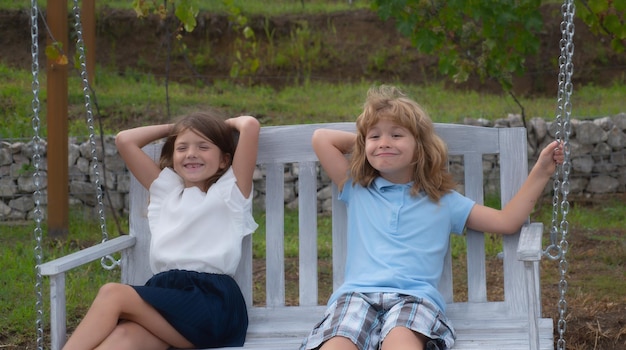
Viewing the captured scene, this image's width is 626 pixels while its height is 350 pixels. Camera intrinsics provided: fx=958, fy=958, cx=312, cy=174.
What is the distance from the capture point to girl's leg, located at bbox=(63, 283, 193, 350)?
3096 mm

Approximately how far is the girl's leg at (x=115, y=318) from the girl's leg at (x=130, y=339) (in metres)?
0.01

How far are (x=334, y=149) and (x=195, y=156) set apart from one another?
53cm

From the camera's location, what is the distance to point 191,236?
3.57 metres

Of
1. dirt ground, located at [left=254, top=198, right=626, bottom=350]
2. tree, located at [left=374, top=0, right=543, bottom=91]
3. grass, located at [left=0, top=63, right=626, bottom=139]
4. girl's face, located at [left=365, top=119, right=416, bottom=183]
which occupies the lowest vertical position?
dirt ground, located at [left=254, top=198, right=626, bottom=350]

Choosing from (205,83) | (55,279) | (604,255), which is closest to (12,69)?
(205,83)

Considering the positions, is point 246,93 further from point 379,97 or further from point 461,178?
point 379,97

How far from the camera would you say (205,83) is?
10.7 m

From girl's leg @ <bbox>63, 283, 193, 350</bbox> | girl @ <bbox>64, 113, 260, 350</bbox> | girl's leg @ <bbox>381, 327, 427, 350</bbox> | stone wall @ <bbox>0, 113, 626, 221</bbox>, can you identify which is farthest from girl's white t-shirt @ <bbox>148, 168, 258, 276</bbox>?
stone wall @ <bbox>0, 113, 626, 221</bbox>

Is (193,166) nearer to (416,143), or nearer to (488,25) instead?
(416,143)

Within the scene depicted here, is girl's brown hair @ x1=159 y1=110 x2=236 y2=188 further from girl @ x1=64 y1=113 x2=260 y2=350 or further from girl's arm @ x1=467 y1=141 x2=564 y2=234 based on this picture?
girl's arm @ x1=467 y1=141 x2=564 y2=234

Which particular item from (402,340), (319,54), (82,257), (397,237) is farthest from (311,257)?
(319,54)

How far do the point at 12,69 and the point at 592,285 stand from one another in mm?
6786

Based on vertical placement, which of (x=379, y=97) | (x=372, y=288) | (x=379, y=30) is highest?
(x=379, y=30)

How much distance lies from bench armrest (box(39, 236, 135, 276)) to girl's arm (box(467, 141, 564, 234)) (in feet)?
4.31
